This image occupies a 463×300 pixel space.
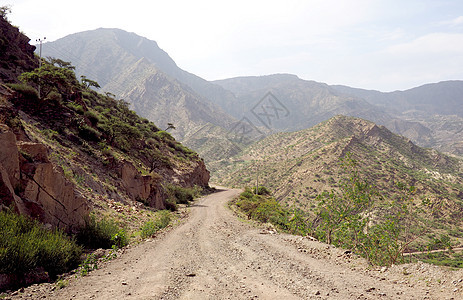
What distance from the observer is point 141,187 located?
22438mm

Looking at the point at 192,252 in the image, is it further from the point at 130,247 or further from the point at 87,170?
the point at 87,170

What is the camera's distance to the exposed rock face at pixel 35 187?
8.11 metres

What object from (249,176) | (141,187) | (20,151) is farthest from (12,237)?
(249,176)

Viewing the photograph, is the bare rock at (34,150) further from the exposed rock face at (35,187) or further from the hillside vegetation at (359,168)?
the hillside vegetation at (359,168)

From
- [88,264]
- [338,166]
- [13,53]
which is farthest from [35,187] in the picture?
[338,166]

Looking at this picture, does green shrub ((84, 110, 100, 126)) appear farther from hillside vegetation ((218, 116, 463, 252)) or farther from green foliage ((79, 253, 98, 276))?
hillside vegetation ((218, 116, 463, 252))

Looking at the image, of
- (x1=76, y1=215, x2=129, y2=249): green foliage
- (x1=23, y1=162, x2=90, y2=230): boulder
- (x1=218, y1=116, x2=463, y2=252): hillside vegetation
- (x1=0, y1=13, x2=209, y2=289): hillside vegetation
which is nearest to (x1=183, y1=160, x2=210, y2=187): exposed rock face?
(x1=0, y1=13, x2=209, y2=289): hillside vegetation

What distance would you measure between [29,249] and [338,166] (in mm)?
74306

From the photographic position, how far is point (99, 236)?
10398 millimetres

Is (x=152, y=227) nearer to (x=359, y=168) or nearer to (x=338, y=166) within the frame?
(x=359, y=168)

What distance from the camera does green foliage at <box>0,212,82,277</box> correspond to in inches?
229

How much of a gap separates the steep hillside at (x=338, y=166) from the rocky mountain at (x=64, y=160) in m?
30.4

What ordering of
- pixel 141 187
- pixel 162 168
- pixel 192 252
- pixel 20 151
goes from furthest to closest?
1. pixel 162 168
2. pixel 141 187
3. pixel 192 252
4. pixel 20 151

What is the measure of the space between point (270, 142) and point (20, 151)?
122679 millimetres
